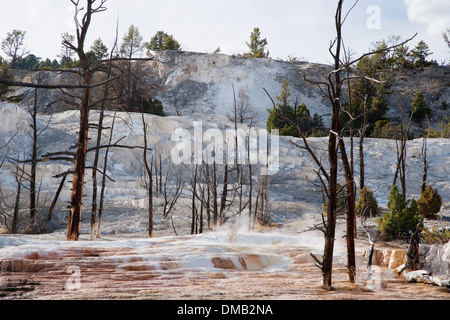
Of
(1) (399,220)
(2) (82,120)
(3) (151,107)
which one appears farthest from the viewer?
(3) (151,107)

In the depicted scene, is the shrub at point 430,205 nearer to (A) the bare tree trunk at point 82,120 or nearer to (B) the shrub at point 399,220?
(B) the shrub at point 399,220

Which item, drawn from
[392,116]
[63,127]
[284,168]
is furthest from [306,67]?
[63,127]

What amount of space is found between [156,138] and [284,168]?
6937 millimetres

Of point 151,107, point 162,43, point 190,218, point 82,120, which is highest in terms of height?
point 162,43

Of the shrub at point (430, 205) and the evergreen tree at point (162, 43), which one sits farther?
the evergreen tree at point (162, 43)

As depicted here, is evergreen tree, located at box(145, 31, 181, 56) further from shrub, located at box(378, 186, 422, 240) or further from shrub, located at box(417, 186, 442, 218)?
shrub, located at box(378, 186, 422, 240)

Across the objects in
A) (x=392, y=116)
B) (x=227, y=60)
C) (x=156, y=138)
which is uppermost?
(x=227, y=60)

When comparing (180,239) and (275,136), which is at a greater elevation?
(275,136)

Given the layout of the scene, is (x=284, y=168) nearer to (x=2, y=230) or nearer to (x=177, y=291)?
(x=2, y=230)

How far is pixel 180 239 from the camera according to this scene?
8.51 metres

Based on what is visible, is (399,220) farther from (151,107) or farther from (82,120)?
(151,107)

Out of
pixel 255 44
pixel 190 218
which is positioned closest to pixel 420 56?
pixel 255 44

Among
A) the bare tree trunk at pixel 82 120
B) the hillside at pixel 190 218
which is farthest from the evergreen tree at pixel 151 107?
the bare tree trunk at pixel 82 120

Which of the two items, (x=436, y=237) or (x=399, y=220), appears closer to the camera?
(x=436, y=237)
